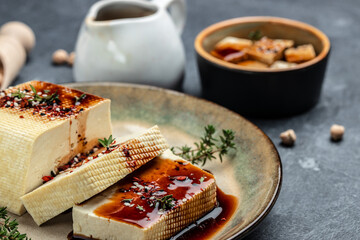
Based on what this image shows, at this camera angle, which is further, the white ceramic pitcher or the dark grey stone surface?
the white ceramic pitcher

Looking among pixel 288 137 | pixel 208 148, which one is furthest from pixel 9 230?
pixel 288 137

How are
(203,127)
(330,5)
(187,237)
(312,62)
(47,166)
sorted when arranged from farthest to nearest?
(330,5) < (312,62) < (203,127) < (47,166) < (187,237)

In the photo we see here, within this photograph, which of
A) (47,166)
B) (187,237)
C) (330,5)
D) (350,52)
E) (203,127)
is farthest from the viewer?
(330,5)

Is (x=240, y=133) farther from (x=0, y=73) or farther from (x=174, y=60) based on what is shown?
(x=0, y=73)

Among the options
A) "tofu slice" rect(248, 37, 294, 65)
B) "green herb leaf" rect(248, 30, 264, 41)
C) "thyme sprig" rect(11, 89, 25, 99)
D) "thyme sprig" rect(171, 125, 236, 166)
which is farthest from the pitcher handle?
"thyme sprig" rect(11, 89, 25, 99)

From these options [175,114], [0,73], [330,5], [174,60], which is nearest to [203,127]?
[175,114]

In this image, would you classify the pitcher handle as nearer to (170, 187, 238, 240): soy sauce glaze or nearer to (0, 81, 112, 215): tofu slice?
(0, 81, 112, 215): tofu slice
